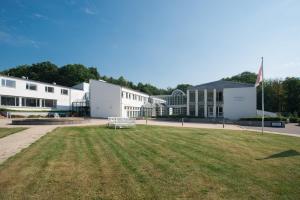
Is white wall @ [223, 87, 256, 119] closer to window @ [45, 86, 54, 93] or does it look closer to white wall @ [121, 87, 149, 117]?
white wall @ [121, 87, 149, 117]

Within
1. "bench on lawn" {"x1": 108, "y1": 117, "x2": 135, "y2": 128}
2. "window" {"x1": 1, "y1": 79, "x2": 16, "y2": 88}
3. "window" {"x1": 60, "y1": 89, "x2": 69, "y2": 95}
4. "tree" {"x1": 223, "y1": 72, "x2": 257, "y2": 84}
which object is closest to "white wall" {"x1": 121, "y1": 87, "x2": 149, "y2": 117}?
"window" {"x1": 60, "y1": 89, "x2": 69, "y2": 95}

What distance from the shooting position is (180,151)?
933 centimetres

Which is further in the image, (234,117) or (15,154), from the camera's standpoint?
(234,117)

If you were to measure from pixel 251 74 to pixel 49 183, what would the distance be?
8738 centimetres

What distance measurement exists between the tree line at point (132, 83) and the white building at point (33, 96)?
21361 mm

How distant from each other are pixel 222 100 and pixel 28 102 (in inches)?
1506

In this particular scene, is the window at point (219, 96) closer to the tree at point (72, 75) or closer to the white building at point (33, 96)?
the white building at point (33, 96)

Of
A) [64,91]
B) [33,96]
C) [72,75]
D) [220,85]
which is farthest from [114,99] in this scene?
[72,75]

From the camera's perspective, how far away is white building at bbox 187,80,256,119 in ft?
131

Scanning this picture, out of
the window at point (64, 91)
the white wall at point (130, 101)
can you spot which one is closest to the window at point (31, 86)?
the window at point (64, 91)

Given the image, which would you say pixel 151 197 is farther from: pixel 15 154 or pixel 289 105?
pixel 289 105

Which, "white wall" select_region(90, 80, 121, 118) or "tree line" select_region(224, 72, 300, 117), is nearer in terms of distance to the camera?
"white wall" select_region(90, 80, 121, 118)

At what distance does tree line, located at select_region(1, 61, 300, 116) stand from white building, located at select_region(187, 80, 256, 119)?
16.3 meters

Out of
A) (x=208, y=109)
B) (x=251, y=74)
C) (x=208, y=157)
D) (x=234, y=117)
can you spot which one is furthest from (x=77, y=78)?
(x=208, y=157)
